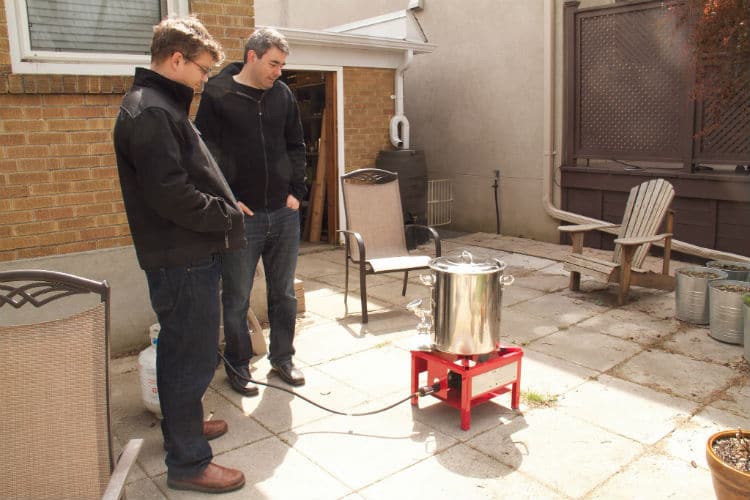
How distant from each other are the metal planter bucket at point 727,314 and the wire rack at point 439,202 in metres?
4.66

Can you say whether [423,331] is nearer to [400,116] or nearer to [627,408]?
[627,408]

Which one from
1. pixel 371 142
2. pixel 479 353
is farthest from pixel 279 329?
pixel 371 142

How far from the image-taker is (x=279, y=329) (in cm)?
363

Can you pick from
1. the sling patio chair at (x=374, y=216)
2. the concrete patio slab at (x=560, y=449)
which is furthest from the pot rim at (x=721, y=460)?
the sling patio chair at (x=374, y=216)

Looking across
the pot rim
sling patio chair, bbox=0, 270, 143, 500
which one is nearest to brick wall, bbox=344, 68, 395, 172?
the pot rim

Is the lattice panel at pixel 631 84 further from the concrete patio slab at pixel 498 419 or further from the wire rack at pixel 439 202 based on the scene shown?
the concrete patio slab at pixel 498 419

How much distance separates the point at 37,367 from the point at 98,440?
27 cm

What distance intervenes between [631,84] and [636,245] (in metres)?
2.57

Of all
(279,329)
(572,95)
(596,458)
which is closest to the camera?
(596,458)

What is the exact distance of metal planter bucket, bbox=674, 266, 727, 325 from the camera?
4598 mm

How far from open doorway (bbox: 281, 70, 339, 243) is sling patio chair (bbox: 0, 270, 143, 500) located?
19.4 feet

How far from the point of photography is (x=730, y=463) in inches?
84.1

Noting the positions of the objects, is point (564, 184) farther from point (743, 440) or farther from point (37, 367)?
point (37, 367)

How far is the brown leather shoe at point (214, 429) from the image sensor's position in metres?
3.03
